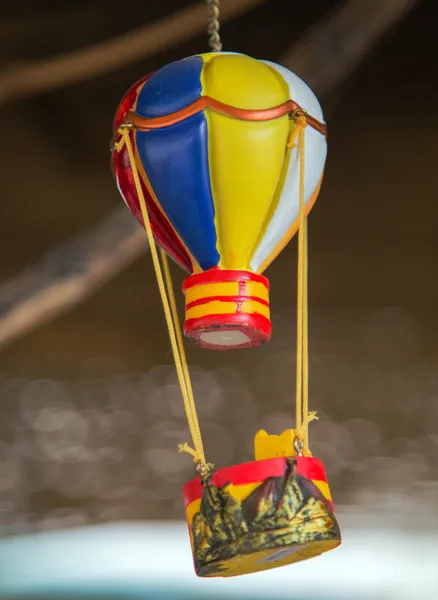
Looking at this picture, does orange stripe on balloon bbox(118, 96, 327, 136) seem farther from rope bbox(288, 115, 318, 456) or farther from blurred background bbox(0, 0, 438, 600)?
blurred background bbox(0, 0, 438, 600)

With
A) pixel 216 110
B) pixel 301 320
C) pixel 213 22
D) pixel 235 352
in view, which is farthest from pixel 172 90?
pixel 235 352

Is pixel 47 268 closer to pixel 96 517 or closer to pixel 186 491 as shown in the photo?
pixel 186 491

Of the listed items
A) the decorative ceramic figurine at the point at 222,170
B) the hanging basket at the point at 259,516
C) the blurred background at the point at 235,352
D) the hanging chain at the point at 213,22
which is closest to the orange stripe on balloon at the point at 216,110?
the decorative ceramic figurine at the point at 222,170

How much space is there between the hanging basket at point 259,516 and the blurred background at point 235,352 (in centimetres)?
147

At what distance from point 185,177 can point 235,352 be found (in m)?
1.48

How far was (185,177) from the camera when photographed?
120 cm

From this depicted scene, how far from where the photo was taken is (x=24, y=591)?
2.79 metres

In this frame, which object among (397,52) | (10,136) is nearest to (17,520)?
(10,136)

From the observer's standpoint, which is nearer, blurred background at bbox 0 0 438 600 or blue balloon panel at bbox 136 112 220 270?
blue balloon panel at bbox 136 112 220 270

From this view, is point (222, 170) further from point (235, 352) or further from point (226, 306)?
point (235, 352)

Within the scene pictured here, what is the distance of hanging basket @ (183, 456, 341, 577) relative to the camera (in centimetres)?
104

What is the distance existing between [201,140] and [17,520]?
5.95 ft

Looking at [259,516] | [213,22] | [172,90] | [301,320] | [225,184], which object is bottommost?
[259,516]

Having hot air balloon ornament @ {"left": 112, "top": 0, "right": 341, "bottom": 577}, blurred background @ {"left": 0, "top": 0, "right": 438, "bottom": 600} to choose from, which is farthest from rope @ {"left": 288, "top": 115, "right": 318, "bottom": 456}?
blurred background @ {"left": 0, "top": 0, "right": 438, "bottom": 600}
